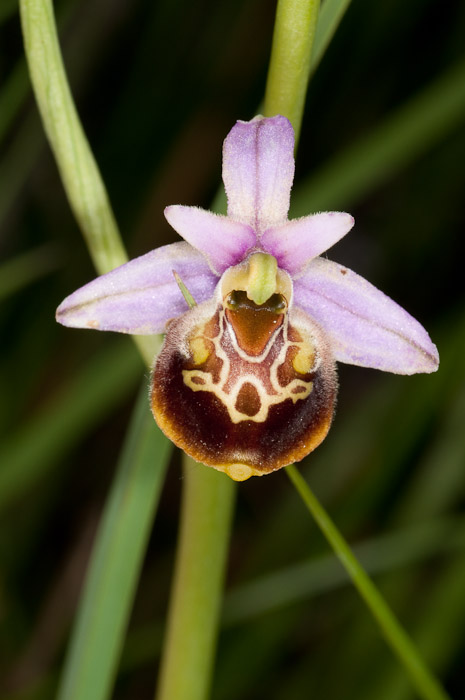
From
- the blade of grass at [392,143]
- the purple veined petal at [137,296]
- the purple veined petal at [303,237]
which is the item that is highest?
the blade of grass at [392,143]

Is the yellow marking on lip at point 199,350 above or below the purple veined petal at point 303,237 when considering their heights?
below

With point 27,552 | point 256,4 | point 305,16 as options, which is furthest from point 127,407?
point 305,16

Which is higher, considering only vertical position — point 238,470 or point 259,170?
point 259,170

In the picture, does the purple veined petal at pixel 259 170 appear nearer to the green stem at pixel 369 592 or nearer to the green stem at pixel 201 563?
the green stem at pixel 201 563

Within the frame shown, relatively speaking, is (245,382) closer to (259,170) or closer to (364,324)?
(364,324)

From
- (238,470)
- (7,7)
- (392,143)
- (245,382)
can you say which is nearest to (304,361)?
(245,382)

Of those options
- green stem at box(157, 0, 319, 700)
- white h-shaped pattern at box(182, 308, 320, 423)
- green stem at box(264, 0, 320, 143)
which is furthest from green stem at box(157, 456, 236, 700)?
green stem at box(264, 0, 320, 143)

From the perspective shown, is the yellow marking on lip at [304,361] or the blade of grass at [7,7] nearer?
the yellow marking on lip at [304,361]

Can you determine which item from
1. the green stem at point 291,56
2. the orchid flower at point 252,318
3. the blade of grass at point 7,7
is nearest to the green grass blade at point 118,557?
the orchid flower at point 252,318
